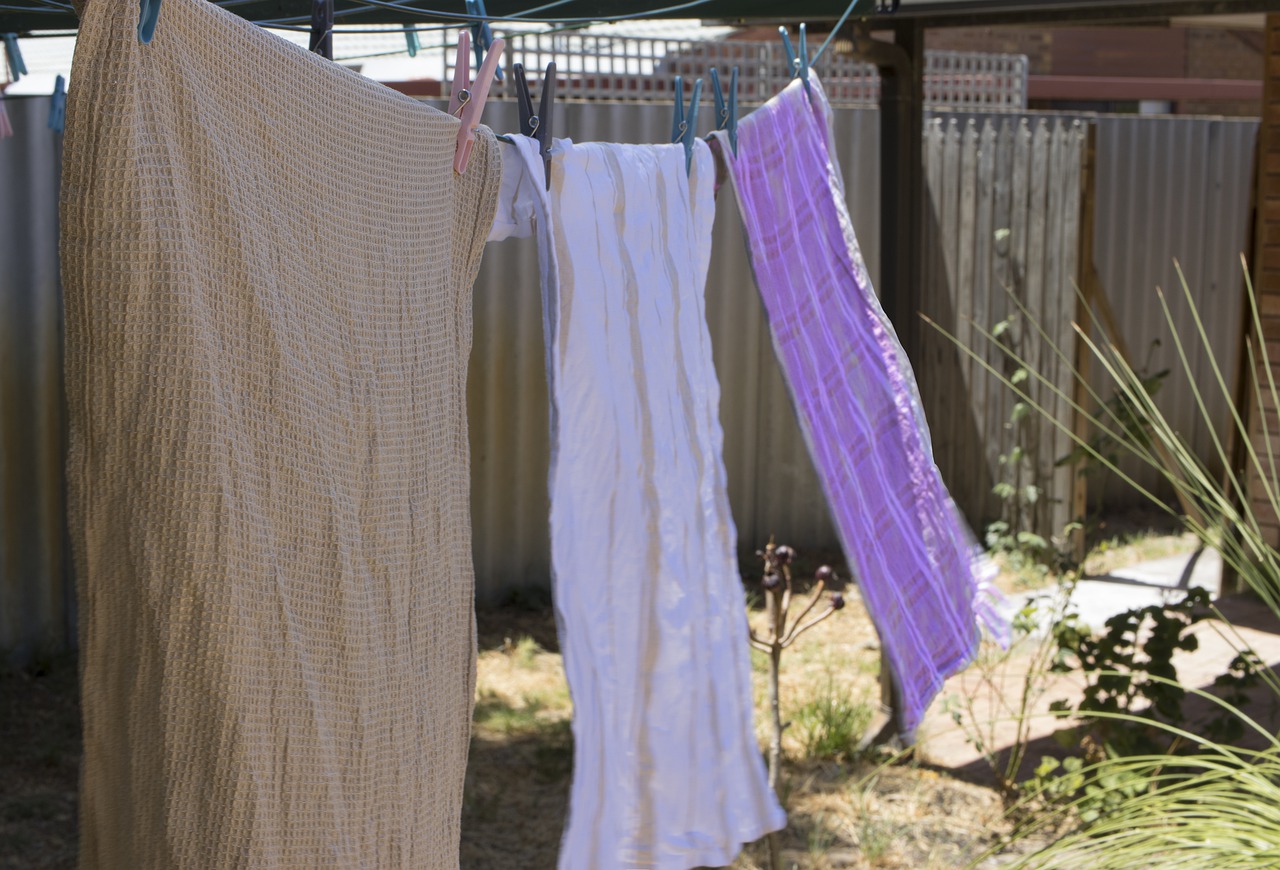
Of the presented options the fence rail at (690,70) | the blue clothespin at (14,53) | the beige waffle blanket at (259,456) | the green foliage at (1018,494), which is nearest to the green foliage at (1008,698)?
the green foliage at (1018,494)

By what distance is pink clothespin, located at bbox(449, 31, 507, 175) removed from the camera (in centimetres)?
204

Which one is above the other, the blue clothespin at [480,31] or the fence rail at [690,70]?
the fence rail at [690,70]

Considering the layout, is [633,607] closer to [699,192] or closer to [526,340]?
[699,192]

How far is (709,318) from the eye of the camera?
6.11m

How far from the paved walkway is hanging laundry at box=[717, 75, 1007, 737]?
1.72 ft

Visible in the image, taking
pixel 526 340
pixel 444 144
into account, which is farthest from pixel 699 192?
pixel 526 340

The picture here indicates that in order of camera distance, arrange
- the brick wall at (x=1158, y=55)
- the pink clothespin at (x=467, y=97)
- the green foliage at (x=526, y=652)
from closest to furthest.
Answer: the pink clothespin at (x=467, y=97) < the green foliage at (x=526, y=652) < the brick wall at (x=1158, y=55)

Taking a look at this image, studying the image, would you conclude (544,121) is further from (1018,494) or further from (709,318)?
(1018,494)

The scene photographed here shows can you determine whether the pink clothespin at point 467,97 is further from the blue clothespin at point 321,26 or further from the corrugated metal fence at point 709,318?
the corrugated metal fence at point 709,318

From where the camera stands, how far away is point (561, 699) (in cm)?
479

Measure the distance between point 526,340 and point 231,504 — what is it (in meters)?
4.06

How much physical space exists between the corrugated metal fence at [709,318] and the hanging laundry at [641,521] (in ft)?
8.00

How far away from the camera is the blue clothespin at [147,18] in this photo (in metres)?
1.51

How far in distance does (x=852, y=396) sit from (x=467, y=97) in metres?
1.15
